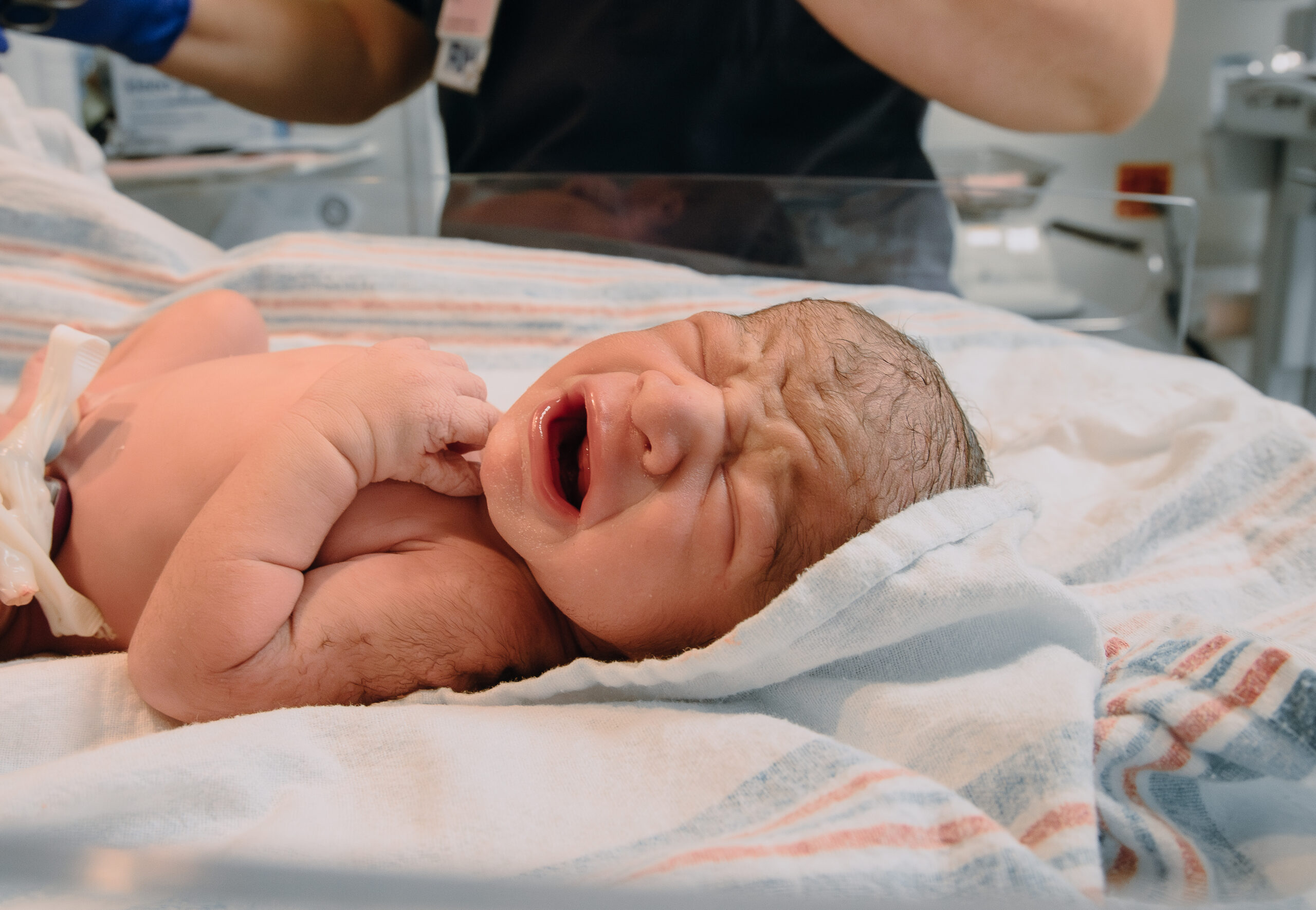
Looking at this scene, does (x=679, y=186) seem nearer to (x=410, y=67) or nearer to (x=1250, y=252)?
(x=410, y=67)

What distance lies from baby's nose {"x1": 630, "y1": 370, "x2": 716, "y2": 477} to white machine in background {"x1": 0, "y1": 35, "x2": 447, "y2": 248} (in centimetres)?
81

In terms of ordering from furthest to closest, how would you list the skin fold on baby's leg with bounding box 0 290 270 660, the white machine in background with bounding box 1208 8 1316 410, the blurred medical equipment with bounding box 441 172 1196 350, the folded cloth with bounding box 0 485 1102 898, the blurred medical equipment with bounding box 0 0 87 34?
the white machine in background with bounding box 1208 8 1316 410 < the blurred medical equipment with bounding box 441 172 1196 350 < the blurred medical equipment with bounding box 0 0 87 34 < the skin fold on baby's leg with bounding box 0 290 270 660 < the folded cloth with bounding box 0 485 1102 898

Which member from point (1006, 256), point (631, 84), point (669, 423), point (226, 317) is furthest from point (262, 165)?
point (669, 423)

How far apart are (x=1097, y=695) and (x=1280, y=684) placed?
3.6 inches

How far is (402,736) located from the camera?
0.51 m

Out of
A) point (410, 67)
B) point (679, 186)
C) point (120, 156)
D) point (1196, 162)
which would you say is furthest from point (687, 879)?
point (1196, 162)

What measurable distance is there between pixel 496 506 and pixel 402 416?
0.30 ft

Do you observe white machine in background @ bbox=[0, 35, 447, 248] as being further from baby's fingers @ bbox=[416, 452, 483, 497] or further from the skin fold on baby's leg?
baby's fingers @ bbox=[416, 452, 483, 497]

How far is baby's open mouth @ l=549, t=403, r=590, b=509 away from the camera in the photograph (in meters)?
0.61

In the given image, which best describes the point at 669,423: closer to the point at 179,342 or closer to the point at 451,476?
the point at 451,476

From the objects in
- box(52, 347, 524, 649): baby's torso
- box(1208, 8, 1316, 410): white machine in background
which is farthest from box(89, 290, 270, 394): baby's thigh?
box(1208, 8, 1316, 410): white machine in background

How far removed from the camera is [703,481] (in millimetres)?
580

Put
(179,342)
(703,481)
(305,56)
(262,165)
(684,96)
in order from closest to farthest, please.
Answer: (703,481) < (179,342) < (684,96) < (305,56) < (262,165)

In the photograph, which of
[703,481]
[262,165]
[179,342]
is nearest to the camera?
[703,481]
